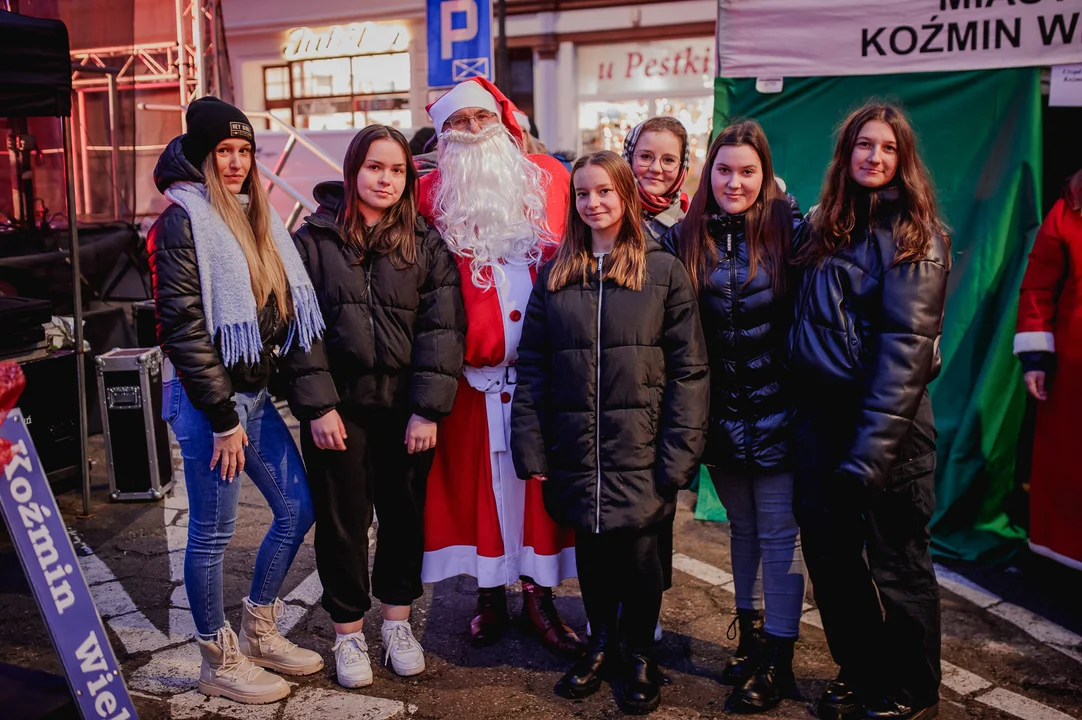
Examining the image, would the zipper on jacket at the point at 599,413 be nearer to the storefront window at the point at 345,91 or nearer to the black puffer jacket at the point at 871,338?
the black puffer jacket at the point at 871,338

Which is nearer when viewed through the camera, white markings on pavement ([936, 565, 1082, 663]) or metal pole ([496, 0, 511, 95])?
white markings on pavement ([936, 565, 1082, 663])

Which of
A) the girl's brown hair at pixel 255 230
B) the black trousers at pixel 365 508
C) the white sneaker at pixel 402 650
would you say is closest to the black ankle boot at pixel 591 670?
the white sneaker at pixel 402 650

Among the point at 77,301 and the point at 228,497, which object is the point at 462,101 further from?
the point at 77,301

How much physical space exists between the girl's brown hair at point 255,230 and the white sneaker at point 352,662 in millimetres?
1212

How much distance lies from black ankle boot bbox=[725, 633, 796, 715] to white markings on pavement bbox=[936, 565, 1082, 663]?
1223mm

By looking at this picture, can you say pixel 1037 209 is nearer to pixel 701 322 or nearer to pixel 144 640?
pixel 701 322

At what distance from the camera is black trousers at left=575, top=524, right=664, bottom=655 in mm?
3125

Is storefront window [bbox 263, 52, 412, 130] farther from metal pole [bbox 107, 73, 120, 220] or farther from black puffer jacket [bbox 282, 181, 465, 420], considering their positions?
black puffer jacket [bbox 282, 181, 465, 420]

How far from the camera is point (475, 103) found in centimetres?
367

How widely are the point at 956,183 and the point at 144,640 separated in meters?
4.24

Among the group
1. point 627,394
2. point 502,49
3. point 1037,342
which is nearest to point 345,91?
point 502,49

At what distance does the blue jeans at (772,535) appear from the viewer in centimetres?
315

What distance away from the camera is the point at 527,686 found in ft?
10.9

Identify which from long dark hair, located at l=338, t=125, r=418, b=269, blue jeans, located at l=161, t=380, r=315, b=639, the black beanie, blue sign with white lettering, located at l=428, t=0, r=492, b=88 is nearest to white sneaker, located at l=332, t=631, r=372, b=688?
blue jeans, located at l=161, t=380, r=315, b=639
